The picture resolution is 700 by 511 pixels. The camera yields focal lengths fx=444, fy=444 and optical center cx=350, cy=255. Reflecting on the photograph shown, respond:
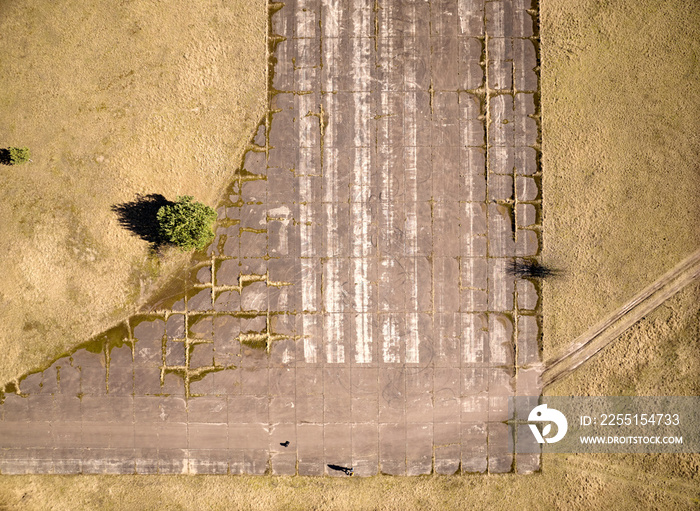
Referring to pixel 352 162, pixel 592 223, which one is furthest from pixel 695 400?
pixel 352 162

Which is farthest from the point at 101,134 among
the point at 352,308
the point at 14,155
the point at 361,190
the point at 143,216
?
the point at 352,308

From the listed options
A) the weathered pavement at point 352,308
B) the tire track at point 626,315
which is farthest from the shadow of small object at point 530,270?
the tire track at point 626,315

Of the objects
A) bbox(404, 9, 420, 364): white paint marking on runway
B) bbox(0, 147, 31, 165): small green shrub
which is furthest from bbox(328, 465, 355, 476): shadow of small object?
bbox(0, 147, 31, 165): small green shrub

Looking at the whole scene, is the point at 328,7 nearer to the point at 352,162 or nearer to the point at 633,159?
the point at 352,162

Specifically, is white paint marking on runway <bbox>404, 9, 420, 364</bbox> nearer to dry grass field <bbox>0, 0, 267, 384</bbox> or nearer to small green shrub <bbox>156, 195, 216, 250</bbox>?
dry grass field <bbox>0, 0, 267, 384</bbox>

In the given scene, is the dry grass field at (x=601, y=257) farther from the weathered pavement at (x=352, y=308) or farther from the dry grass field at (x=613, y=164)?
the weathered pavement at (x=352, y=308)

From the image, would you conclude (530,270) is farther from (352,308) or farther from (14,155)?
(14,155)
